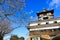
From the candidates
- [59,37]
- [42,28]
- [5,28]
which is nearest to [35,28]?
[42,28]

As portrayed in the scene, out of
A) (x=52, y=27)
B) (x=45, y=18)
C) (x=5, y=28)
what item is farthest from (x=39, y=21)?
(x=5, y=28)

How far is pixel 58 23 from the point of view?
37.2 metres

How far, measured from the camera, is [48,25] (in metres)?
38.2

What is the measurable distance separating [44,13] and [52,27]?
6.93 m

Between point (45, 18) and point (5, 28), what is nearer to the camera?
point (5, 28)

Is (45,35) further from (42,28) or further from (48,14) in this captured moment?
(48,14)

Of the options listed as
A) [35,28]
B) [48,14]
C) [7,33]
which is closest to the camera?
[7,33]

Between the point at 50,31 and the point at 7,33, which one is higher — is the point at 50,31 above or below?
above

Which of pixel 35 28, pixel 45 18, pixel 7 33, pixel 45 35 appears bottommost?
pixel 7 33

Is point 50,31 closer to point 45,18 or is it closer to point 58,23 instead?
point 58,23

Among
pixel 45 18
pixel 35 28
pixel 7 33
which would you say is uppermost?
pixel 45 18

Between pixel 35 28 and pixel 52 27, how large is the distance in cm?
477

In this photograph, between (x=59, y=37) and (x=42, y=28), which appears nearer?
(x=59, y=37)

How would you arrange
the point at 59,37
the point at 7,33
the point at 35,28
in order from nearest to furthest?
the point at 7,33
the point at 59,37
the point at 35,28
